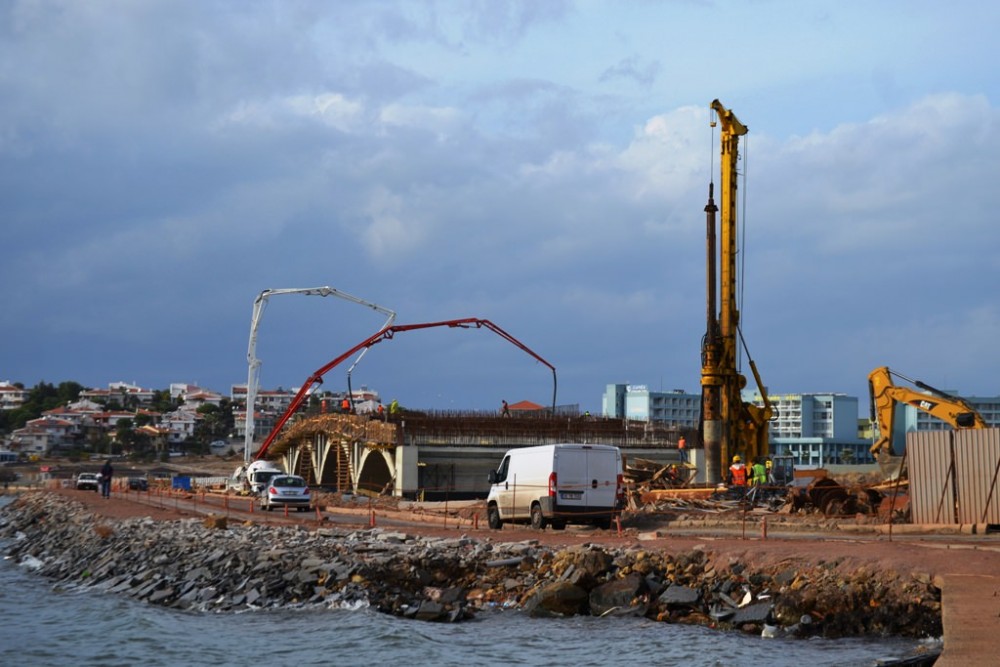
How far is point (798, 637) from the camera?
18.5 m

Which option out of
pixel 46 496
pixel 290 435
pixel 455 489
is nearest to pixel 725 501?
pixel 455 489

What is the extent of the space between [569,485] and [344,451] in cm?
4798

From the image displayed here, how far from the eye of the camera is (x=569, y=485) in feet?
99.9

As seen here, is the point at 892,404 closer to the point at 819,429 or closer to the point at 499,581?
the point at 499,581

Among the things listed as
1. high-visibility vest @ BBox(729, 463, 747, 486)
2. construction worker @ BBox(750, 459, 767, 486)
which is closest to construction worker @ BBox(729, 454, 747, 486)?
high-visibility vest @ BBox(729, 463, 747, 486)

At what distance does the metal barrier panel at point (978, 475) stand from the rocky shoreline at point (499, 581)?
9.95 metres

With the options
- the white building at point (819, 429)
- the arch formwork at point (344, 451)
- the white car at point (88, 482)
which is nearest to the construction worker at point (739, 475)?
the arch formwork at point (344, 451)

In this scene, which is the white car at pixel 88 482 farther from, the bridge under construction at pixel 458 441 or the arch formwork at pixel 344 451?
the bridge under construction at pixel 458 441

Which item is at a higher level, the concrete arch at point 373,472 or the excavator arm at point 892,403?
the excavator arm at point 892,403

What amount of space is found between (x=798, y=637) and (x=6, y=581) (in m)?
24.4

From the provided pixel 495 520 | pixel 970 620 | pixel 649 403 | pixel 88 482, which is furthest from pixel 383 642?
pixel 649 403

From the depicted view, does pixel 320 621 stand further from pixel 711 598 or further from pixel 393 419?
pixel 393 419

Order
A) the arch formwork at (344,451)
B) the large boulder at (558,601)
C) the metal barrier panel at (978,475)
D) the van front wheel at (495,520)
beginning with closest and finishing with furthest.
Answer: the large boulder at (558,601) → the metal barrier panel at (978,475) → the van front wheel at (495,520) → the arch formwork at (344,451)

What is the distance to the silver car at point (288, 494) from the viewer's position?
157ft
